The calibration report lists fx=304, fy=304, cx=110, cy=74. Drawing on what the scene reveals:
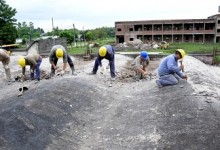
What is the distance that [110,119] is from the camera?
25.2 ft

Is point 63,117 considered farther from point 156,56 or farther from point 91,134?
point 156,56

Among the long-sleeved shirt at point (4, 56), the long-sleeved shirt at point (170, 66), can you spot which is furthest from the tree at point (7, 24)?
the long-sleeved shirt at point (170, 66)

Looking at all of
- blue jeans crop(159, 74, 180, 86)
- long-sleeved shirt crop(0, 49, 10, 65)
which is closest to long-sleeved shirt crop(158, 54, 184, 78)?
blue jeans crop(159, 74, 180, 86)

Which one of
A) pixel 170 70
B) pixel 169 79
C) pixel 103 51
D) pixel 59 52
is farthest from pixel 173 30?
pixel 170 70

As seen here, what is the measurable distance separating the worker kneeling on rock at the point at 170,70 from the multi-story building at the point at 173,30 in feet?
125

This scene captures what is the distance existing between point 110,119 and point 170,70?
259 centimetres

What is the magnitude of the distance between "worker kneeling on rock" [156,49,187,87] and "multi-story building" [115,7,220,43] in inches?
1506

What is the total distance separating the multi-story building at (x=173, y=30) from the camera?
46031mm

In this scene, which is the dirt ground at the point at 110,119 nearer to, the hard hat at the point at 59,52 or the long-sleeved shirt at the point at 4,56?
Answer: the hard hat at the point at 59,52

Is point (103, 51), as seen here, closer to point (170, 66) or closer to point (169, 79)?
point (169, 79)

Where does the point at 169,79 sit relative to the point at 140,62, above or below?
below

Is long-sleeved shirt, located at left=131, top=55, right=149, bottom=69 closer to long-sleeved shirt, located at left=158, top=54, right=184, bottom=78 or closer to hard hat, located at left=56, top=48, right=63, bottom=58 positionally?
long-sleeved shirt, located at left=158, top=54, right=184, bottom=78

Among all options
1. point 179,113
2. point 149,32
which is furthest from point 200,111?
point 149,32

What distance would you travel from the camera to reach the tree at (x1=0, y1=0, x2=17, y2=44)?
121ft
